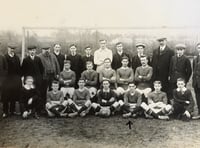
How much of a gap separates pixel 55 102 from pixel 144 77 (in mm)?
410

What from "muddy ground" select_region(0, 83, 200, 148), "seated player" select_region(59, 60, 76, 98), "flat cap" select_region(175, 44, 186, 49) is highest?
"flat cap" select_region(175, 44, 186, 49)

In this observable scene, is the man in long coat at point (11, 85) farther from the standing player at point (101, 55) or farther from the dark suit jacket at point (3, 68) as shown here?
the standing player at point (101, 55)

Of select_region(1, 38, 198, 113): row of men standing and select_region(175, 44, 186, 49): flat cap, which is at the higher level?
select_region(175, 44, 186, 49): flat cap

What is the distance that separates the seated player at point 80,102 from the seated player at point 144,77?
230mm

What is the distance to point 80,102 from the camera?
147 cm

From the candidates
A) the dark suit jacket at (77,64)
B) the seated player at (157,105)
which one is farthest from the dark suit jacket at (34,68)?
the seated player at (157,105)

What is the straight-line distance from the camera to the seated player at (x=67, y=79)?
1.46 metres

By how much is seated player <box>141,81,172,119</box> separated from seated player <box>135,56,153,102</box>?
0.09 ft

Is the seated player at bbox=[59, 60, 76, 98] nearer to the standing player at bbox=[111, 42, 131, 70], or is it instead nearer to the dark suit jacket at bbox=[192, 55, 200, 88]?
the standing player at bbox=[111, 42, 131, 70]

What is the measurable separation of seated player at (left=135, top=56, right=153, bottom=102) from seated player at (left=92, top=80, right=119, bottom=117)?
0.12 metres

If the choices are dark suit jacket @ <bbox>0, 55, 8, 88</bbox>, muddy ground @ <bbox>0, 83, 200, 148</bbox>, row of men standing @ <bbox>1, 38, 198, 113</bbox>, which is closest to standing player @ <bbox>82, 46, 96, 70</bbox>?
row of men standing @ <bbox>1, 38, 198, 113</bbox>

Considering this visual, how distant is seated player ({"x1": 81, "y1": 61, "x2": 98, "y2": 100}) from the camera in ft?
4.79

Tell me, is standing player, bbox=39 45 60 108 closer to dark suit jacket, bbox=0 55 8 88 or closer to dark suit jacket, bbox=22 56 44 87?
dark suit jacket, bbox=22 56 44 87

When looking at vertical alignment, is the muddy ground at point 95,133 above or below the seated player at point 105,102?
below
